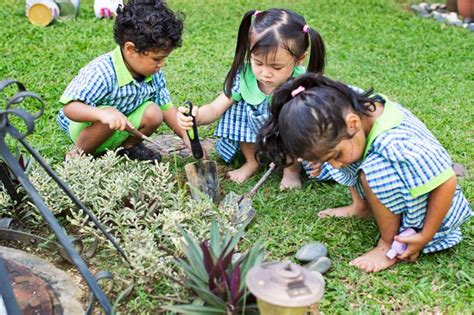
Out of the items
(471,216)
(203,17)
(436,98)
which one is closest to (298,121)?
(471,216)

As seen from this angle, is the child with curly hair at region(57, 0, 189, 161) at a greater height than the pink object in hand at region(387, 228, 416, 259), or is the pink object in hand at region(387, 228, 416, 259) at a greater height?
the child with curly hair at region(57, 0, 189, 161)

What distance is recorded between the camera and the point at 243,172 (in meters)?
3.22

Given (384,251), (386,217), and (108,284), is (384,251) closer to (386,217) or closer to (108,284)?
(386,217)

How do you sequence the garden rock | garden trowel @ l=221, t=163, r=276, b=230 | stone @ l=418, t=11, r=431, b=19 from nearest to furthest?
garden trowel @ l=221, t=163, r=276, b=230, the garden rock, stone @ l=418, t=11, r=431, b=19

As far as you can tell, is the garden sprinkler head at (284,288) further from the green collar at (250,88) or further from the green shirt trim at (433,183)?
the green collar at (250,88)

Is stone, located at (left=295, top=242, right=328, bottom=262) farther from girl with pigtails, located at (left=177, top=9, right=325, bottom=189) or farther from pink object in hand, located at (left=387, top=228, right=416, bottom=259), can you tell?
girl with pigtails, located at (left=177, top=9, right=325, bottom=189)

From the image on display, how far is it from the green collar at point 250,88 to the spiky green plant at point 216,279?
1.27m

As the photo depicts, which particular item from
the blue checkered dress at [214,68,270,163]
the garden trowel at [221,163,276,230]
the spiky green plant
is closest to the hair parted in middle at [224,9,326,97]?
the blue checkered dress at [214,68,270,163]

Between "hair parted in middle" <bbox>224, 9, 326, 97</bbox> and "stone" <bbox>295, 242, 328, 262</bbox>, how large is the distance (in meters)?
0.97

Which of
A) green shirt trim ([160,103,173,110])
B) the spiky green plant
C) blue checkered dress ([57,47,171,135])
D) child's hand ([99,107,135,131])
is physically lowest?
the spiky green plant

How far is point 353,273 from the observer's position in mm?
2393


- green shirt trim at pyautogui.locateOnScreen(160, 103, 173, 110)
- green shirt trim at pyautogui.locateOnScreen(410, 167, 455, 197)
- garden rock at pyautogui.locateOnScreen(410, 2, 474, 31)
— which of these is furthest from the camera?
garden rock at pyautogui.locateOnScreen(410, 2, 474, 31)

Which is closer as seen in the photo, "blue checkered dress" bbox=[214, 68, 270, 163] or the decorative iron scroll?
the decorative iron scroll

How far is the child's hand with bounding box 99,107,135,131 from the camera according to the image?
2887 mm
